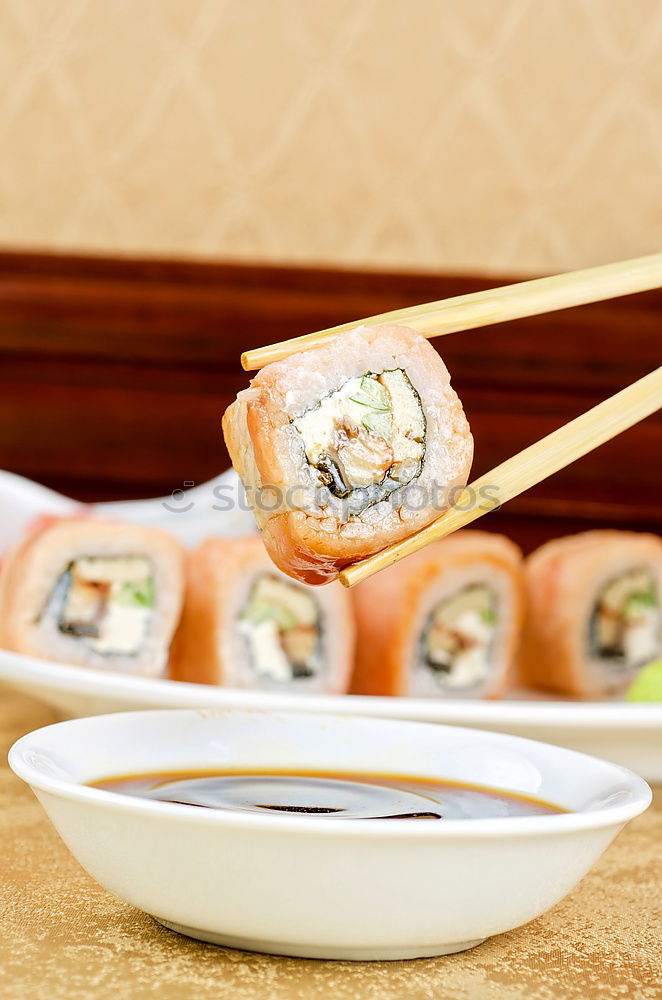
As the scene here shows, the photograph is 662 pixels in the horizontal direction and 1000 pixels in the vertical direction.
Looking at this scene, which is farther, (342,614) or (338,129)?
(338,129)

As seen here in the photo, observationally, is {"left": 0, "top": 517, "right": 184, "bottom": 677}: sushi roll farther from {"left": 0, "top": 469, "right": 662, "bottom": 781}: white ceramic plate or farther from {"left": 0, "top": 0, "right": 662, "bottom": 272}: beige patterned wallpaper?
{"left": 0, "top": 0, "right": 662, "bottom": 272}: beige patterned wallpaper

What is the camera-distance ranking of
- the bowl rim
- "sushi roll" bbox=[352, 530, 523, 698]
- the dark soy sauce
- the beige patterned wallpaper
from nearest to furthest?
the bowl rim
the dark soy sauce
"sushi roll" bbox=[352, 530, 523, 698]
the beige patterned wallpaper

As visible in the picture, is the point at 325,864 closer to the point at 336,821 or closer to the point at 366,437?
the point at 336,821

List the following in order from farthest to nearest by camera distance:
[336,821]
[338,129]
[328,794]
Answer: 1. [338,129]
2. [328,794]
3. [336,821]

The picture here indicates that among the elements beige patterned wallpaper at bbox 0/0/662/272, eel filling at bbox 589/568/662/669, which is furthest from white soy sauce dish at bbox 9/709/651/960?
beige patterned wallpaper at bbox 0/0/662/272

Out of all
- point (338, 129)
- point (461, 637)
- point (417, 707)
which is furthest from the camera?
point (338, 129)

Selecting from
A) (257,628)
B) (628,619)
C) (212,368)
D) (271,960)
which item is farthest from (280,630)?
(212,368)
